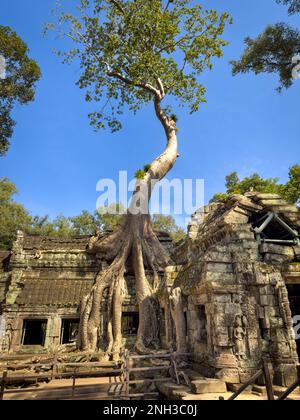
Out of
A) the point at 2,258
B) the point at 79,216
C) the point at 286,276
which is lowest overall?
the point at 286,276

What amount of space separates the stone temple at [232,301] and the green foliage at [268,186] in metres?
11.0

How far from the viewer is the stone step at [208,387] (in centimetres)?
577

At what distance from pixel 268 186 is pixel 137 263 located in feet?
51.0

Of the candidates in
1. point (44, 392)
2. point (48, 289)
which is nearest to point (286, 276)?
point (44, 392)

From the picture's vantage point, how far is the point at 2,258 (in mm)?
16719

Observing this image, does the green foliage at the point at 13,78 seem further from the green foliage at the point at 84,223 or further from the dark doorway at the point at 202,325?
the green foliage at the point at 84,223

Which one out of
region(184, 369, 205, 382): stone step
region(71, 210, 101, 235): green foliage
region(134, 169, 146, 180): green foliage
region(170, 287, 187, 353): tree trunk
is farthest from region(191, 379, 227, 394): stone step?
region(71, 210, 101, 235): green foliage

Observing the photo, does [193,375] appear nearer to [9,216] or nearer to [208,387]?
[208,387]

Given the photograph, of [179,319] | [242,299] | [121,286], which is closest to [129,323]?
[121,286]

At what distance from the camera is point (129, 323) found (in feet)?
43.6

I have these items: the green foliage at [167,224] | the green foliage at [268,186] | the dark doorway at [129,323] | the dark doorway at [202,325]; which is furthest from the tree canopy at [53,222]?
the dark doorway at [202,325]

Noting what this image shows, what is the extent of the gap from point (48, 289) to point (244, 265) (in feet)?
33.1

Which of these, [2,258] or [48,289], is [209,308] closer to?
[48,289]

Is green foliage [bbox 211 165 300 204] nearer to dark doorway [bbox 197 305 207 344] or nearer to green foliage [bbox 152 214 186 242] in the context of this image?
green foliage [bbox 152 214 186 242]
